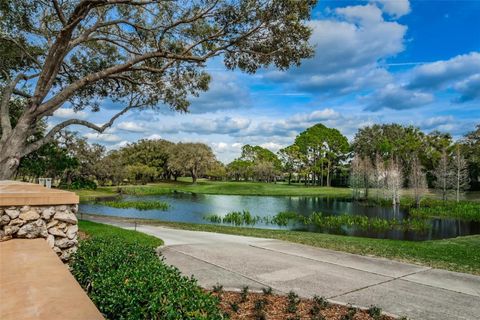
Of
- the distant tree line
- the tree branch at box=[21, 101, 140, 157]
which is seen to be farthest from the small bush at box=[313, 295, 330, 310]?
the distant tree line

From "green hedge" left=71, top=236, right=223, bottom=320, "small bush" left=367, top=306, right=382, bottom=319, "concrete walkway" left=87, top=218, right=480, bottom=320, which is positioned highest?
"green hedge" left=71, top=236, right=223, bottom=320

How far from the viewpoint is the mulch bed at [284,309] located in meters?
4.52

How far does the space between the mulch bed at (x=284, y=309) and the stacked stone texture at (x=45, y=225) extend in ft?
8.35

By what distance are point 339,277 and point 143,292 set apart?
15.3ft

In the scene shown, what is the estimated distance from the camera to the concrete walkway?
17.5 ft

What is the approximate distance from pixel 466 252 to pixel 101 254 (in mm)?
10739

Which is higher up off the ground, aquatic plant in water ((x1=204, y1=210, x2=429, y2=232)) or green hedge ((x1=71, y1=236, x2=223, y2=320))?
green hedge ((x1=71, y1=236, x2=223, y2=320))

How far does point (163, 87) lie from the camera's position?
1539 cm

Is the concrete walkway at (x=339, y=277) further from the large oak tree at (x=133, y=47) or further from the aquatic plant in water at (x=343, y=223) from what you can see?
the aquatic plant in water at (x=343, y=223)

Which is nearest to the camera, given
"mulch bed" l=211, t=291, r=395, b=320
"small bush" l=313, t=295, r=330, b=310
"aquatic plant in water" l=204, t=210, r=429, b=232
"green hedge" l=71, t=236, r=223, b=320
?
"green hedge" l=71, t=236, r=223, b=320

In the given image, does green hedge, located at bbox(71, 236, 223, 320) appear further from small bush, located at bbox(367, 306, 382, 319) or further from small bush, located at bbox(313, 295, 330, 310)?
small bush, located at bbox(367, 306, 382, 319)

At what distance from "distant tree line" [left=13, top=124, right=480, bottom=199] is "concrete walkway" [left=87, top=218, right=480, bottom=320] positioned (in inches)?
1203

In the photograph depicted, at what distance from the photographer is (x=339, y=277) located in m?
6.78

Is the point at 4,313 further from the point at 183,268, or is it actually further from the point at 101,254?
the point at 183,268
